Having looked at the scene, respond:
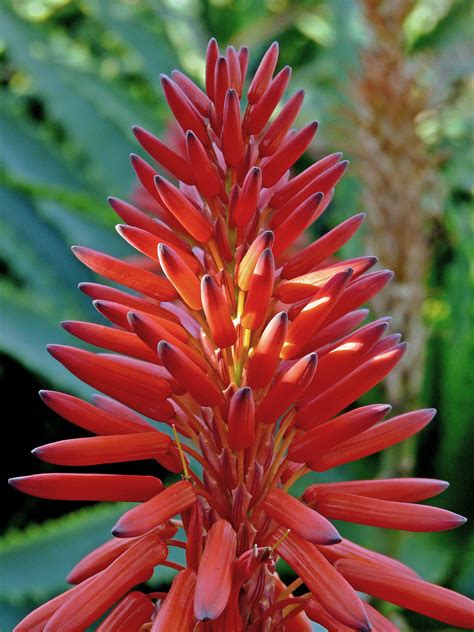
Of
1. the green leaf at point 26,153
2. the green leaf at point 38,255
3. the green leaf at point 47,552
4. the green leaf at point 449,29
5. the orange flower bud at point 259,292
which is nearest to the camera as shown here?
the orange flower bud at point 259,292

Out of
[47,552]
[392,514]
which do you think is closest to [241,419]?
[392,514]

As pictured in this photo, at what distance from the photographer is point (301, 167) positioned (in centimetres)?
263

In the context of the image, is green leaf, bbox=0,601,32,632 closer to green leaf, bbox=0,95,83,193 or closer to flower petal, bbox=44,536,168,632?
flower petal, bbox=44,536,168,632

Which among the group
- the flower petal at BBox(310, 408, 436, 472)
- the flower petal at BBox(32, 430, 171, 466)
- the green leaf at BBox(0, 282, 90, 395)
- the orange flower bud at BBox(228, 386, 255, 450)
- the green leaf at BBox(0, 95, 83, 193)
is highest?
the green leaf at BBox(0, 95, 83, 193)

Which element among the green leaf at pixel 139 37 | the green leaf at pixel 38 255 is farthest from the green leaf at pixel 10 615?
the green leaf at pixel 139 37

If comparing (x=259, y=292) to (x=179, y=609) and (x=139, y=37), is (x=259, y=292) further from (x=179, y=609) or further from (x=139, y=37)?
(x=139, y=37)

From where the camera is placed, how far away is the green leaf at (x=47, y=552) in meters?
1.71

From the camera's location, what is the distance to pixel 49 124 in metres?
3.23

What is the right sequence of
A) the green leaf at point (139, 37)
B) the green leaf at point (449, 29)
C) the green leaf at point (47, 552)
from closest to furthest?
the green leaf at point (47, 552), the green leaf at point (139, 37), the green leaf at point (449, 29)

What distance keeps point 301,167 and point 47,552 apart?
4.60ft

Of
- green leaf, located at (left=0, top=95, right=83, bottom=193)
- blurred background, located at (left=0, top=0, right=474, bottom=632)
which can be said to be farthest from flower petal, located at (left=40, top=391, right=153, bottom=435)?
green leaf, located at (left=0, top=95, right=83, bottom=193)

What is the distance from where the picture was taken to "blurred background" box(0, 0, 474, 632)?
Result: 5.82 feet

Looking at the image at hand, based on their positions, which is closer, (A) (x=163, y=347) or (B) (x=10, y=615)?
(A) (x=163, y=347)

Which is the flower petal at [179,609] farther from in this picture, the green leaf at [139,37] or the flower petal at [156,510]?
the green leaf at [139,37]
